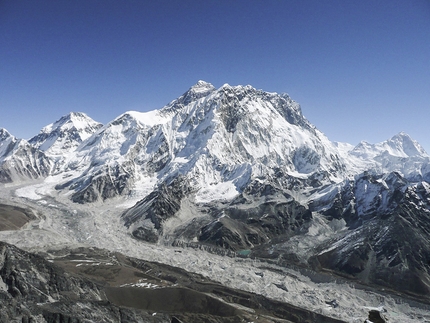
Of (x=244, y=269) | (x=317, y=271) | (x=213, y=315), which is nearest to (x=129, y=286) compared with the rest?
(x=213, y=315)

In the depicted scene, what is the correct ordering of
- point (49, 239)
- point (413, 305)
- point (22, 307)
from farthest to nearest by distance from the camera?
point (49, 239) < point (413, 305) < point (22, 307)

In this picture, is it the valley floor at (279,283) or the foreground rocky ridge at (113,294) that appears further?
the valley floor at (279,283)

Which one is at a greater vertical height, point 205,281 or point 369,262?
point 369,262

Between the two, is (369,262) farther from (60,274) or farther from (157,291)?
(60,274)

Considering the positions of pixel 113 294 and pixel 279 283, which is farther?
pixel 279 283

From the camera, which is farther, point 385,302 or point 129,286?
point 385,302

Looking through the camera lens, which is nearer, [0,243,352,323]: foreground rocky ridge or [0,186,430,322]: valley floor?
[0,243,352,323]: foreground rocky ridge

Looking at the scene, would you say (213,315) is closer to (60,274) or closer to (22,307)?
(60,274)

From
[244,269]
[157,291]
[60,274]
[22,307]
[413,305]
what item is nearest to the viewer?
[22,307]

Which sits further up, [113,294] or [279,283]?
[113,294]
